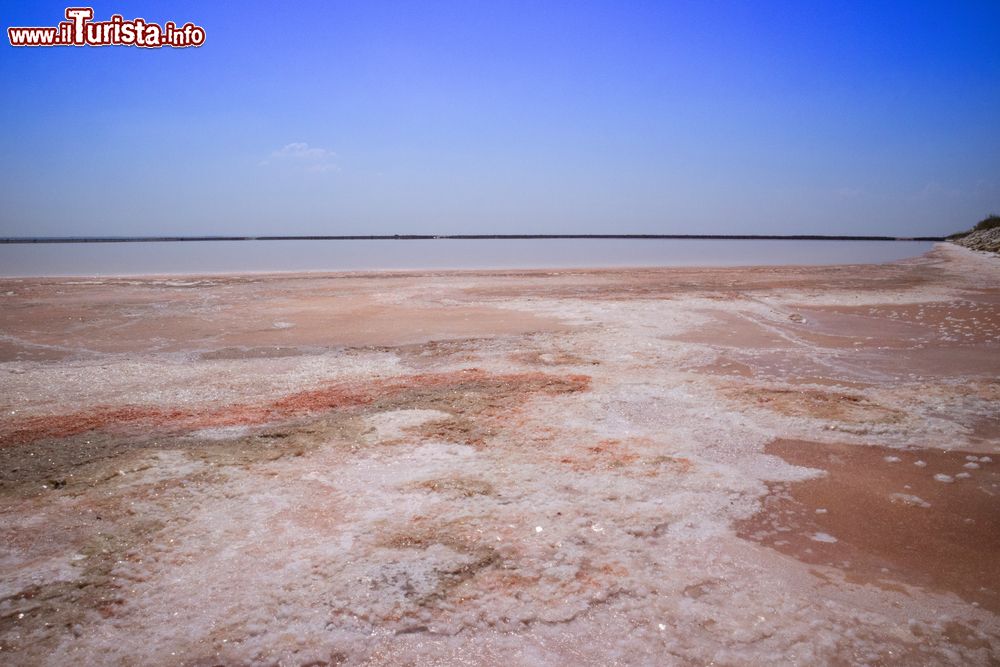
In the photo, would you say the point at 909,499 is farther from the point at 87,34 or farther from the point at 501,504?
the point at 87,34

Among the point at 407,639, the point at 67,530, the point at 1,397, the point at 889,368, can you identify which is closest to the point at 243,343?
the point at 1,397

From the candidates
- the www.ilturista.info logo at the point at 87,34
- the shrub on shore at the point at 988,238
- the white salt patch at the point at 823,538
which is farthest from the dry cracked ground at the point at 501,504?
the shrub on shore at the point at 988,238

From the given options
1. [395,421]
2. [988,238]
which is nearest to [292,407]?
[395,421]

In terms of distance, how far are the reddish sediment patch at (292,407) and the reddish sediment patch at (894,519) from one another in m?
2.34

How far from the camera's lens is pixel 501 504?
315 cm

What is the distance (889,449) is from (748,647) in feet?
8.58

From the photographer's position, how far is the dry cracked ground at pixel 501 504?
2201 mm

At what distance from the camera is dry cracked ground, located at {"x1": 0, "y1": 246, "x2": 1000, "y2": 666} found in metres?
2.20

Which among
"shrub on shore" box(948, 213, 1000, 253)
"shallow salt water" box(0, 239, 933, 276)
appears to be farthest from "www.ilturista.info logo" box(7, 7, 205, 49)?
"shrub on shore" box(948, 213, 1000, 253)

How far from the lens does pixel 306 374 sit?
595cm

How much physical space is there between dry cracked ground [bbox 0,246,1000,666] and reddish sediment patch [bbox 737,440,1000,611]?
0.02 m

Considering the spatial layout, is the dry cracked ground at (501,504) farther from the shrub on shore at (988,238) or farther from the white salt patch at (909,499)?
the shrub on shore at (988,238)

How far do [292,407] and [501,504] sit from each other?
8.19ft

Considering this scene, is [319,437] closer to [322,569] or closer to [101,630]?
[322,569]
